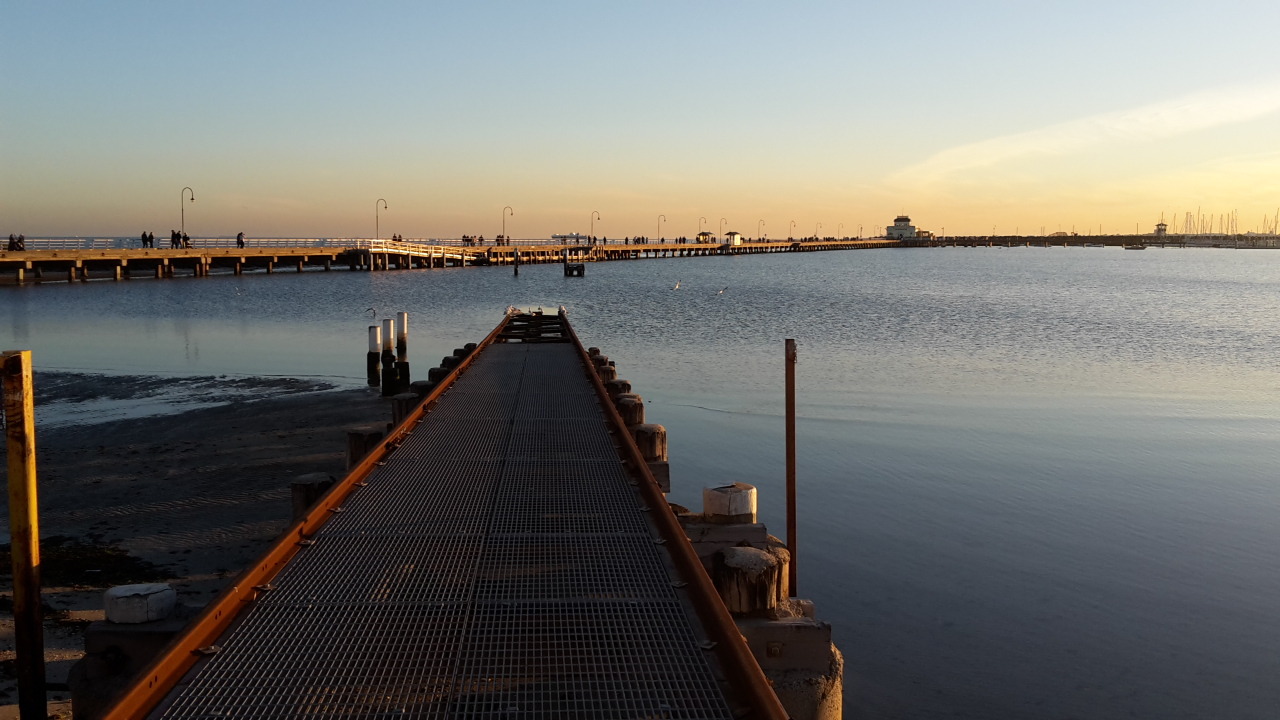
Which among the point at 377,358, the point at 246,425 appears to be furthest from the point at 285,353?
the point at 246,425

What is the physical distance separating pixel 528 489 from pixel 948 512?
663 cm

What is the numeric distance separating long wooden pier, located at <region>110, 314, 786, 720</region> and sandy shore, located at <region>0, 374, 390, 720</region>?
2.72 feet

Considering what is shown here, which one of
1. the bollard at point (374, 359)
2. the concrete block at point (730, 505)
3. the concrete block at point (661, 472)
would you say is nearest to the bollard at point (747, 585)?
the concrete block at point (730, 505)

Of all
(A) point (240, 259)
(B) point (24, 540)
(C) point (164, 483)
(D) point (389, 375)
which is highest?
(A) point (240, 259)

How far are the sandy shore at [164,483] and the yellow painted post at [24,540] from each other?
0.19 meters

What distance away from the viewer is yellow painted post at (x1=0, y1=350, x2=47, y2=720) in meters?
5.51

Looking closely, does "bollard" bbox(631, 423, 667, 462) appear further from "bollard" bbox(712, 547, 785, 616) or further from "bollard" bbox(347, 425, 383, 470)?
"bollard" bbox(712, 547, 785, 616)

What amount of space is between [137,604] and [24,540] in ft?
3.82

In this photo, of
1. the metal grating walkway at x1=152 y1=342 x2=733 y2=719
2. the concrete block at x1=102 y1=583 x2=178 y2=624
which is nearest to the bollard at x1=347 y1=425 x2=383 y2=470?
the metal grating walkway at x1=152 y1=342 x2=733 y2=719

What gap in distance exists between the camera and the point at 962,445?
1670 centimetres

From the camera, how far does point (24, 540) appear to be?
5547 mm

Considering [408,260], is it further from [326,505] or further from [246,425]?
[326,505]

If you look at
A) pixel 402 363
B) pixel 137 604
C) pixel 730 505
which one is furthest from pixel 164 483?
pixel 402 363

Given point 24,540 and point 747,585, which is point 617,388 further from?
point 24,540
